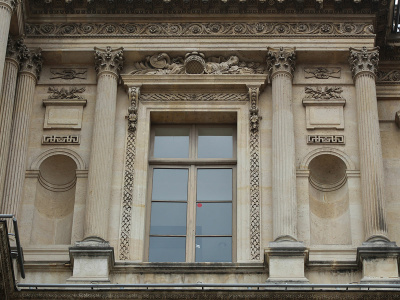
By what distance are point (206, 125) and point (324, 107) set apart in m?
2.47

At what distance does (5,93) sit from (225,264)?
5711mm

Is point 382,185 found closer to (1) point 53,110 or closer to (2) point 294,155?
(2) point 294,155

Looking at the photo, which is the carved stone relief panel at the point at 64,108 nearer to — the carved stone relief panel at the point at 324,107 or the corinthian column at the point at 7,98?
the corinthian column at the point at 7,98

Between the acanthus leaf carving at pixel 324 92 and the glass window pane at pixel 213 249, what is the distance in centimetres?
352

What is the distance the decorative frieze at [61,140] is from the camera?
2264 centimetres

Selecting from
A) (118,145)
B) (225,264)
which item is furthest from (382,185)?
(118,145)

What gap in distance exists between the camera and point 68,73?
2364 centimetres

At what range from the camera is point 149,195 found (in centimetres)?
2248

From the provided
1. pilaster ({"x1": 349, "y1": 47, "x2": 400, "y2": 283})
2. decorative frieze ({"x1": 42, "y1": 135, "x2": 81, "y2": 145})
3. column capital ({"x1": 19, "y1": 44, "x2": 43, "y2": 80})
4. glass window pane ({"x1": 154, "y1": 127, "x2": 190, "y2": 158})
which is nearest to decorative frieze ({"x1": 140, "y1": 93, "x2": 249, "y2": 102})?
glass window pane ({"x1": 154, "y1": 127, "x2": 190, "y2": 158})

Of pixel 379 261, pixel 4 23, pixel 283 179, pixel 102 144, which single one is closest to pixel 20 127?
pixel 102 144

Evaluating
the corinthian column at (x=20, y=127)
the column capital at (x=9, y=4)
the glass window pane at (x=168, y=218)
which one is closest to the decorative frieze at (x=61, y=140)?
the corinthian column at (x=20, y=127)

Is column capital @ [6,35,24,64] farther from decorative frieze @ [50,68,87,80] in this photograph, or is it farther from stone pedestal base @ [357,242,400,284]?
stone pedestal base @ [357,242,400,284]

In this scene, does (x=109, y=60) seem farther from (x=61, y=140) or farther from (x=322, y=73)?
(x=322, y=73)

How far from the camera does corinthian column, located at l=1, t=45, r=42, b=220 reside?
71.2 ft
